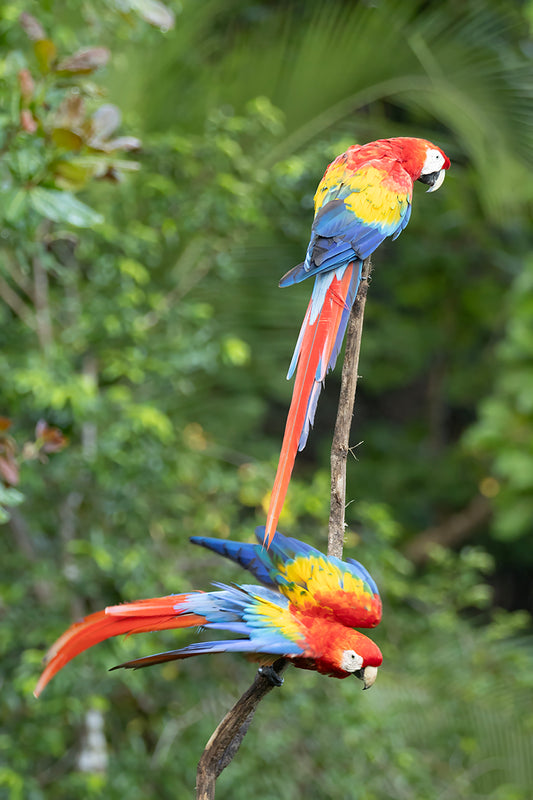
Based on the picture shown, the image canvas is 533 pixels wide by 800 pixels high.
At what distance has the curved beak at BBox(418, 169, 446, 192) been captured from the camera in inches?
35.4

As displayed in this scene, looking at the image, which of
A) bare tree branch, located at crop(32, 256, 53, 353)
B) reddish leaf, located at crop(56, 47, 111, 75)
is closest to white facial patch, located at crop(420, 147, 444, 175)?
reddish leaf, located at crop(56, 47, 111, 75)

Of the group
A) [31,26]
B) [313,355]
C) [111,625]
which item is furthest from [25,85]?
[111,625]

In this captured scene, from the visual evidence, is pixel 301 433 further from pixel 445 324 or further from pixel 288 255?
pixel 445 324

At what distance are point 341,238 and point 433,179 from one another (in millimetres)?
190

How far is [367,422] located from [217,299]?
2.53 meters

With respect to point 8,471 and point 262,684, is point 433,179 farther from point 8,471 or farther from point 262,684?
point 8,471

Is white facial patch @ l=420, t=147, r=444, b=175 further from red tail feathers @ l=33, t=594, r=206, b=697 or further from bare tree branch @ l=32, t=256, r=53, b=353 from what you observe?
bare tree branch @ l=32, t=256, r=53, b=353

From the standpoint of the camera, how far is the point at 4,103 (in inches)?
53.5

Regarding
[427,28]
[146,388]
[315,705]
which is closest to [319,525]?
[315,705]

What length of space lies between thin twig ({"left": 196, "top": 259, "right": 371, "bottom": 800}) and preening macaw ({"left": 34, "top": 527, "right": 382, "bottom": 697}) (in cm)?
2

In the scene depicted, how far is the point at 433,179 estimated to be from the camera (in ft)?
2.98

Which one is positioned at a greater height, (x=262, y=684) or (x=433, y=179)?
(x=433, y=179)

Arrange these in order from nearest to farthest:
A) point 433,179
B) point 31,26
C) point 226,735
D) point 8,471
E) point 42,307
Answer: point 226,735 < point 433,179 < point 8,471 < point 31,26 < point 42,307

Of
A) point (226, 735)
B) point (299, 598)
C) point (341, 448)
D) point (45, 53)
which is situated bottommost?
point (226, 735)
